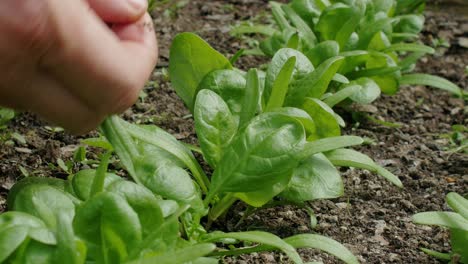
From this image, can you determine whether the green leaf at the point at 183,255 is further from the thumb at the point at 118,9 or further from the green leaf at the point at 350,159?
the green leaf at the point at 350,159

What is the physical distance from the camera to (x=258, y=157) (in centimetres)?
168

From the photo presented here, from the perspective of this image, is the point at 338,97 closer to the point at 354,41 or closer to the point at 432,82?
the point at 354,41

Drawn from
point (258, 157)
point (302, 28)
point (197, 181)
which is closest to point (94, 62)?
point (258, 157)

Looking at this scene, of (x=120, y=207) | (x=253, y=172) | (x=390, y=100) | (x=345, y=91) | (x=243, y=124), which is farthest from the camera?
(x=390, y=100)

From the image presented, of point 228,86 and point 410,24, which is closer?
point 228,86

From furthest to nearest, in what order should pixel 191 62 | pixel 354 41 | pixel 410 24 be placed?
1. pixel 410 24
2. pixel 354 41
3. pixel 191 62

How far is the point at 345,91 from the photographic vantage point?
213 cm

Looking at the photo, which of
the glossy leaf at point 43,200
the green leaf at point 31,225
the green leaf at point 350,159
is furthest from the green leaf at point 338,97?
the green leaf at point 31,225

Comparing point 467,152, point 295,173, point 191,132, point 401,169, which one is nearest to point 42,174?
point 191,132

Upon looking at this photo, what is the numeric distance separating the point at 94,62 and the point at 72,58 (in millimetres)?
28

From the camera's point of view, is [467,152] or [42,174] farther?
[467,152]

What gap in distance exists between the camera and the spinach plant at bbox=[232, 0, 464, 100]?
2.43 m

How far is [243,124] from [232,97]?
162 mm

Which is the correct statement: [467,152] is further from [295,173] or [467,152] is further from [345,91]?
[295,173]
